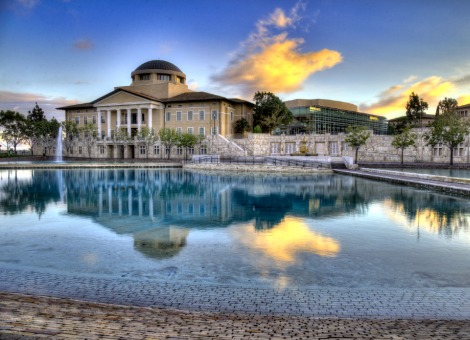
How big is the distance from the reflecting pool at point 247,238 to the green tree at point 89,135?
4765 cm

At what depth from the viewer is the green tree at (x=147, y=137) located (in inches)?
2542

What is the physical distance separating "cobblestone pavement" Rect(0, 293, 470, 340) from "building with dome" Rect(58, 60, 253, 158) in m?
57.8

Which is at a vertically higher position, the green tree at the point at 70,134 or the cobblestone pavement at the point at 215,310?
the green tree at the point at 70,134

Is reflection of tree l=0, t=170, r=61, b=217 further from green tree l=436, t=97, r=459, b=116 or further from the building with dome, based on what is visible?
green tree l=436, t=97, r=459, b=116

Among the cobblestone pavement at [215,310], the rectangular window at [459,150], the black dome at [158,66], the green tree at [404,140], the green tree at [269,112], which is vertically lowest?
the cobblestone pavement at [215,310]

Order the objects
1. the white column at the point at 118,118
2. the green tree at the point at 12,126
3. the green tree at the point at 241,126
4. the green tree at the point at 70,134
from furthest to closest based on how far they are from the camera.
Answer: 1. the green tree at the point at 12,126
2. the green tree at the point at 70,134
3. the white column at the point at 118,118
4. the green tree at the point at 241,126

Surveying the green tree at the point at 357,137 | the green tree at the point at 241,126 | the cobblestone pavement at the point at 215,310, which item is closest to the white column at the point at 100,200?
the cobblestone pavement at the point at 215,310

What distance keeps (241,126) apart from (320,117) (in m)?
31.4

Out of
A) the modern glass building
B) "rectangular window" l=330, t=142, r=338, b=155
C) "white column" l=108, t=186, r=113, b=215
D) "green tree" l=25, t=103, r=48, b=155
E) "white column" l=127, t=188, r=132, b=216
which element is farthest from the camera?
the modern glass building

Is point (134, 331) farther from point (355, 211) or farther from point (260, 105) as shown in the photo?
point (260, 105)

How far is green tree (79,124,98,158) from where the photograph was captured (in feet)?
226

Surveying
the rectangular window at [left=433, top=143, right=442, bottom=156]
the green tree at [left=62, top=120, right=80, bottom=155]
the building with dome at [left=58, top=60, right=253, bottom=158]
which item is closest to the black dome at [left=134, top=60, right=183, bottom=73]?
the building with dome at [left=58, top=60, right=253, bottom=158]

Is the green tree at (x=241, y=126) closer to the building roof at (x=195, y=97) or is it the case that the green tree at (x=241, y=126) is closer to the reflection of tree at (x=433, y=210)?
the building roof at (x=195, y=97)

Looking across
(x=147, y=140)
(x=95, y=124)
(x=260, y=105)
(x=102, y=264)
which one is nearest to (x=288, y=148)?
(x=260, y=105)
